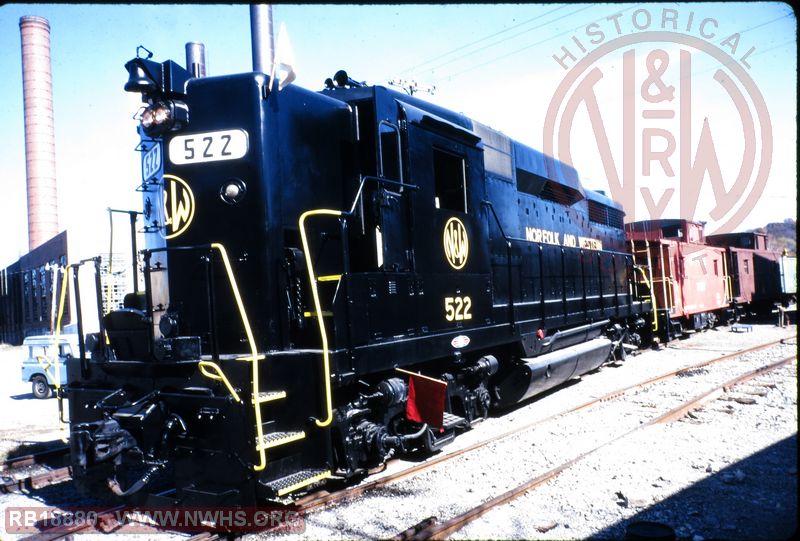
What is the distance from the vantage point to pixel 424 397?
213 inches

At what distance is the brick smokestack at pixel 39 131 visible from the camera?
28833mm

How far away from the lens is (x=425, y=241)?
18.4ft

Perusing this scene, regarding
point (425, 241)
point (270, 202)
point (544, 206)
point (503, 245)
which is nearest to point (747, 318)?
point (544, 206)

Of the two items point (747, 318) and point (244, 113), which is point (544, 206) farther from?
point (747, 318)

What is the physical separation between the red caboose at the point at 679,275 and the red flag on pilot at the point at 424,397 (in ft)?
31.5

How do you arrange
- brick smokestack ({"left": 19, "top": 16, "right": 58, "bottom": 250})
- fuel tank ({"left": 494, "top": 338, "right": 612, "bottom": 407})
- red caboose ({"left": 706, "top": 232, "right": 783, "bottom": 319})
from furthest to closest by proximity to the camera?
brick smokestack ({"left": 19, "top": 16, "right": 58, "bottom": 250}), red caboose ({"left": 706, "top": 232, "right": 783, "bottom": 319}), fuel tank ({"left": 494, "top": 338, "right": 612, "bottom": 407})

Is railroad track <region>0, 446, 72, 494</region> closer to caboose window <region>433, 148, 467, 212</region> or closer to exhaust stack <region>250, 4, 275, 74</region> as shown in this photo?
caboose window <region>433, 148, 467, 212</region>

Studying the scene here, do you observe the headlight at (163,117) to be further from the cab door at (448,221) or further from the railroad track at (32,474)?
the railroad track at (32,474)

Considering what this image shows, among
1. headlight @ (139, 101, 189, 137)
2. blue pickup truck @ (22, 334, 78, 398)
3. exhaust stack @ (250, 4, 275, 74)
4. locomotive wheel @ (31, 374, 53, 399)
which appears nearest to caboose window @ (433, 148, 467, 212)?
headlight @ (139, 101, 189, 137)

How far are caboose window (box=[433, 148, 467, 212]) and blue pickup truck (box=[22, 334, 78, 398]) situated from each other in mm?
9435

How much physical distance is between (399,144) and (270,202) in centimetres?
141

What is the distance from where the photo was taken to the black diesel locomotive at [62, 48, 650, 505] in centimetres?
412

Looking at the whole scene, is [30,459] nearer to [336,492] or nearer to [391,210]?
[336,492]

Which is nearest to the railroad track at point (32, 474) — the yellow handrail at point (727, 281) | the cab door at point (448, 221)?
the cab door at point (448, 221)
